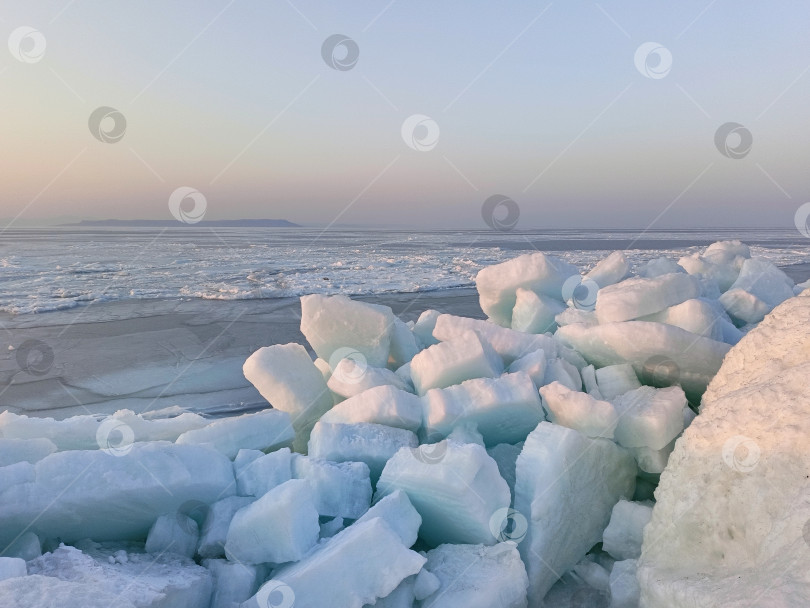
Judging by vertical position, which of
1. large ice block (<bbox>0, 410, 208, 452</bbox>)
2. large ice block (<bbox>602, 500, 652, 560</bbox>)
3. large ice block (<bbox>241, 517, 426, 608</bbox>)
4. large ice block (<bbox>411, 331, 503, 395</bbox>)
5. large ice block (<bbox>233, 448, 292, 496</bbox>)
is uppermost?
large ice block (<bbox>0, 410, 208, 452</bbox>)

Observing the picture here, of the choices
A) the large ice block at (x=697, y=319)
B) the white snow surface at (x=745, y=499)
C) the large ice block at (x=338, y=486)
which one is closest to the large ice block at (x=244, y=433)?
the large ice block at (x=338, y=486)

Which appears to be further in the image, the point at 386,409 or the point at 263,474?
the point at 386,409

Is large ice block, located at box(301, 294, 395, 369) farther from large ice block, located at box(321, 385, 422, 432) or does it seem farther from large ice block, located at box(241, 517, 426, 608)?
large ice block, located at box(241, 517, 426, 608)

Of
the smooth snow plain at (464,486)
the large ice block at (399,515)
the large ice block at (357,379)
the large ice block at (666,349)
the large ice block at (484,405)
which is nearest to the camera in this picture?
the smooth snow plain at (464,486)

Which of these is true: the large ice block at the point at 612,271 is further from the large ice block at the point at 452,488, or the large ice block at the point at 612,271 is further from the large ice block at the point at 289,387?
the large ice block at the point at 452,488

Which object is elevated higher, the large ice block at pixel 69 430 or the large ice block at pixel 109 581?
the large ice block at pixel 69 430

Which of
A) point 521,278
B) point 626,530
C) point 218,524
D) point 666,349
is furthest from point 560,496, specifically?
point 521,278

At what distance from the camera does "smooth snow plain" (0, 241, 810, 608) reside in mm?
1543

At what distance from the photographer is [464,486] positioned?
6.01 feet

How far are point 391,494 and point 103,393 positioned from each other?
3.37 m

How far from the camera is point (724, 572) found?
1.49 metres

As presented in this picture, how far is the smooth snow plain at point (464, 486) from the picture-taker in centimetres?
154

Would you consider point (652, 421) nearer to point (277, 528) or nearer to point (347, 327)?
point (277, 528)

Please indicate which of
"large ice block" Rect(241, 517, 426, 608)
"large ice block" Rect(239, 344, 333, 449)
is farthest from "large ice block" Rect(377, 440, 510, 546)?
"large ice block" Rect(239, 344, 333, 449)
